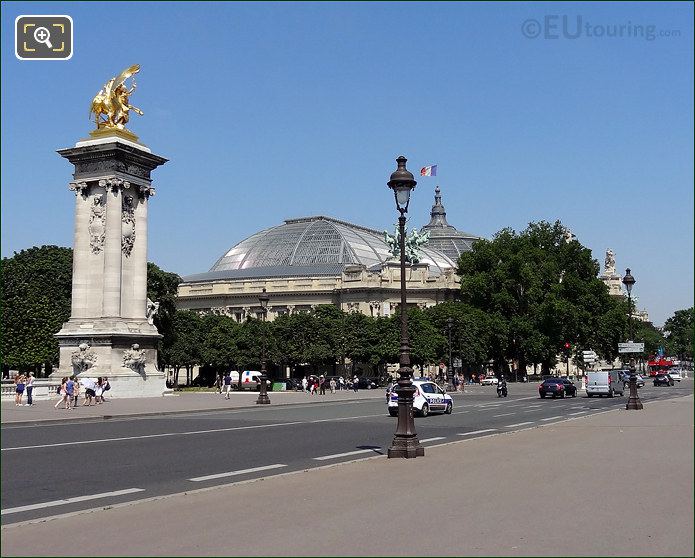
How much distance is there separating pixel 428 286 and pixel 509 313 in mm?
24435

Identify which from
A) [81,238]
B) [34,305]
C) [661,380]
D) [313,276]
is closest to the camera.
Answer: [81,238]

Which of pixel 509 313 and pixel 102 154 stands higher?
pixel 102 154

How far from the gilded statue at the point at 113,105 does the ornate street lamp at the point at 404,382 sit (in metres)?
37.0

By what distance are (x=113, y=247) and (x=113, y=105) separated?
31.4 feet

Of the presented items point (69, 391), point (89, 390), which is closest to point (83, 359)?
point (89, 390)

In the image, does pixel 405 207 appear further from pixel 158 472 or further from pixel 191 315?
pixel 191 315

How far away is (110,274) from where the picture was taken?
50.2 metres

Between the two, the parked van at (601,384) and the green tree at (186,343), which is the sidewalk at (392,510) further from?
the green tree at (186,343)

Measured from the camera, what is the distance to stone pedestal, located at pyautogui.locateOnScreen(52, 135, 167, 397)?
48.8 metres

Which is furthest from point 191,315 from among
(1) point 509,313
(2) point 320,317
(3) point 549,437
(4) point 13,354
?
(3) point 549,437

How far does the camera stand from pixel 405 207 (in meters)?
19.2

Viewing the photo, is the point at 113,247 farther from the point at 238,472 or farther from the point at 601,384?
the point at 238,472

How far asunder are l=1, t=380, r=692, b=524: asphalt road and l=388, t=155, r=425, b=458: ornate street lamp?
1.48 m

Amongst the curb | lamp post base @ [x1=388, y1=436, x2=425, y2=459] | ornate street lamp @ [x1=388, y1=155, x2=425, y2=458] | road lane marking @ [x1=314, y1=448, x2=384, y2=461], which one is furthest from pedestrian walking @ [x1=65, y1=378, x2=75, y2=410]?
lamp post base @ [x1=388, y1=436, x2=425, y2=459]
